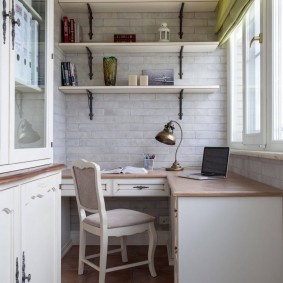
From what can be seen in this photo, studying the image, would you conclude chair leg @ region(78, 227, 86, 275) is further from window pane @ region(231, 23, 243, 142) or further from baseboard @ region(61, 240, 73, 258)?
window pane @ region(231, 23, 243, 142)

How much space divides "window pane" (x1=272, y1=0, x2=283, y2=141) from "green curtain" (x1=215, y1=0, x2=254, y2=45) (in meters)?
0.35

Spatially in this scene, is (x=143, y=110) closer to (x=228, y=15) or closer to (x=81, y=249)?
(x=228, y=15)

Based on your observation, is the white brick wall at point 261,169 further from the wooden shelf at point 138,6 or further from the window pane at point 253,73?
the wooden shelf at point 138,6

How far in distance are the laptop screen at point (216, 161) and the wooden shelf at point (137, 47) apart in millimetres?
971

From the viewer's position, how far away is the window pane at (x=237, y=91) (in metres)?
2.93

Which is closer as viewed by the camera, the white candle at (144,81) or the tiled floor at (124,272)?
the tiled floor at (124,272)

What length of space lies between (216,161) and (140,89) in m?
1.00

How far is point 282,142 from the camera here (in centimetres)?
188

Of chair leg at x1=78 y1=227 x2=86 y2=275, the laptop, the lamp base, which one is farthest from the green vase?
chair leg at x1=78 y1=227 x2=86 y2=275

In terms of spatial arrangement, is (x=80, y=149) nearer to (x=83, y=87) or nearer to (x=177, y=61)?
(x=83, y=87)

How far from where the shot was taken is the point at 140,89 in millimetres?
3076

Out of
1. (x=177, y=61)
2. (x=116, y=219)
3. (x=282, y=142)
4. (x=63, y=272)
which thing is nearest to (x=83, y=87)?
(x=177, y=61)

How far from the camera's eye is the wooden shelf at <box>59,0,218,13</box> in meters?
3.00

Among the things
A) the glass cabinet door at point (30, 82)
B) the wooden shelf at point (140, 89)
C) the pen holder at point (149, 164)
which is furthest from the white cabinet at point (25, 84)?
the pen holder at point (149, 164)
